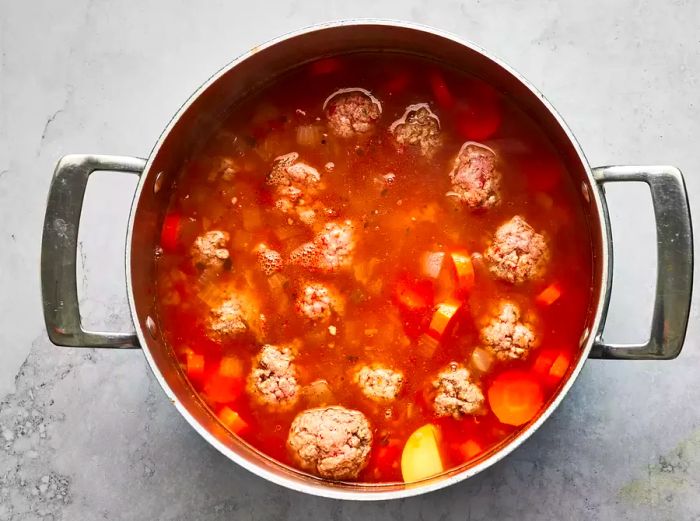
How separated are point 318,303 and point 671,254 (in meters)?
1.31

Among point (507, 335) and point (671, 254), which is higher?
point (671, 254)

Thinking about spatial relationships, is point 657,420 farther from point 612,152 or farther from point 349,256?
point 349,256

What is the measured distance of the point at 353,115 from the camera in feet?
10.9

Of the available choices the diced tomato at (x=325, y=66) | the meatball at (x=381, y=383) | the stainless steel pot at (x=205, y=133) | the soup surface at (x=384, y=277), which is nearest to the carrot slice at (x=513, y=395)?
the soup surface at (x=384, y=277)

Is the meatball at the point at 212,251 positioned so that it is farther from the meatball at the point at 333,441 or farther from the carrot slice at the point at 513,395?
the carrot slice at the point at 513,395

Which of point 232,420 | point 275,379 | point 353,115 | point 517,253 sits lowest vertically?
point 232,420

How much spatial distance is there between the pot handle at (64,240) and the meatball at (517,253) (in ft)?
4.76

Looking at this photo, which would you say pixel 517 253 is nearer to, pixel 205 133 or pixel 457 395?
pixel 457 395

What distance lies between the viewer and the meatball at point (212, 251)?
3.33 m

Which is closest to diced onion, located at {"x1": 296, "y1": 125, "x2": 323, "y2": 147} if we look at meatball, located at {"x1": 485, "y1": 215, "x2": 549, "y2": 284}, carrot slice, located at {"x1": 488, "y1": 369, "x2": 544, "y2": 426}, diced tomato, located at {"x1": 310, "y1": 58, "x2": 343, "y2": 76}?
diced tomato, located at {"x1": 310, "y1": 58, "x2": 343, "y2": 76}

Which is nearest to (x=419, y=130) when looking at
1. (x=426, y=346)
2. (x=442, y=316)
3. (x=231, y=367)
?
(x=442, y=316)

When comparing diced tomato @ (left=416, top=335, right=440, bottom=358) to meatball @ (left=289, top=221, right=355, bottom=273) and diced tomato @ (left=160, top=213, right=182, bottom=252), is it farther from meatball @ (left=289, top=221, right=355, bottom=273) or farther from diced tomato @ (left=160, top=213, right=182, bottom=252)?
diced tomato @ (left=160, top=213, right=182, bottom=252)

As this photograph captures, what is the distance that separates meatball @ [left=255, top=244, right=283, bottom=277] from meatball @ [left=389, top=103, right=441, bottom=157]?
66 cm

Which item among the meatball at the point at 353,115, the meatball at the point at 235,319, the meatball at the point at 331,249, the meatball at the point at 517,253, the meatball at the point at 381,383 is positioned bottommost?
the meatball at the point at 381,383
